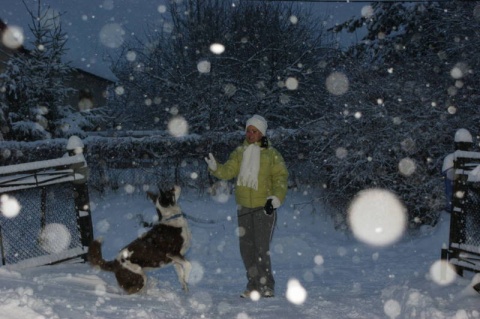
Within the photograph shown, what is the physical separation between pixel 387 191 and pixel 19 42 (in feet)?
73.4

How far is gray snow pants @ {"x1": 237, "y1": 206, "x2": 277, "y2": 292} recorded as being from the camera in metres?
5.12

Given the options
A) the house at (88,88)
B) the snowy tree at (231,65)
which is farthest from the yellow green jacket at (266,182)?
the house at (88,88)

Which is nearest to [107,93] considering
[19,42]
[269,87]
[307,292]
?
[19,42]

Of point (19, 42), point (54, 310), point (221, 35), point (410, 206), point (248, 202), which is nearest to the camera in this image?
point (54, 310)

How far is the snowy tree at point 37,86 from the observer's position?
15398 millimetres

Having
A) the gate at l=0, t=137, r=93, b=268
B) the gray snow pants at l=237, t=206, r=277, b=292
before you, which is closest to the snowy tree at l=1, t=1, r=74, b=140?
the gate at l=0, t=137, r=93, b=268

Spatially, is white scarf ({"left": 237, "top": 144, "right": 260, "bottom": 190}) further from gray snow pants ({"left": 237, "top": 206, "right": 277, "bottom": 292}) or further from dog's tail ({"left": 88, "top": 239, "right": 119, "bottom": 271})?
dog's tail ({"left": 88, "top": 239, "right": 119, "bottom": 271})

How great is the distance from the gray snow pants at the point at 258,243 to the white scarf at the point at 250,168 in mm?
324

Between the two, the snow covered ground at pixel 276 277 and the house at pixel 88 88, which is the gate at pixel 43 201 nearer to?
the snow covered ground at pixel 276 277

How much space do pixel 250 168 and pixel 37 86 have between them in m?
13.4

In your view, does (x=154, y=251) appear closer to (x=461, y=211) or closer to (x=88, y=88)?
(x=461, y=211)

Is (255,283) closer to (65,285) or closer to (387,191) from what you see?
(65,285)

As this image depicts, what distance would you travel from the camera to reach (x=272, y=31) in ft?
64.2

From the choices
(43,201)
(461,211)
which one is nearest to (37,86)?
(43,201)
